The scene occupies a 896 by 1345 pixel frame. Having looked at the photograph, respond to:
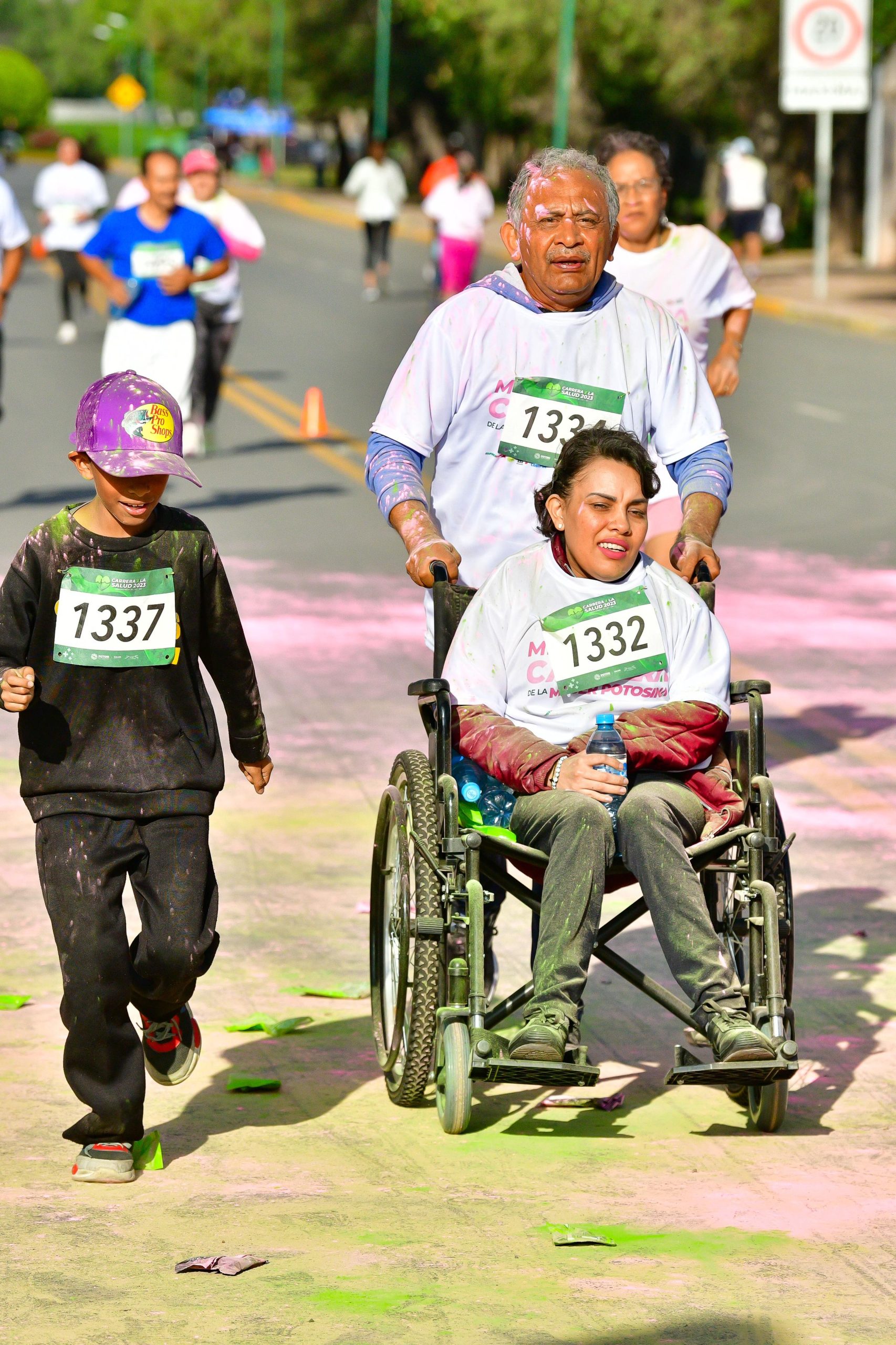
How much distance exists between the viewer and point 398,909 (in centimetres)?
546

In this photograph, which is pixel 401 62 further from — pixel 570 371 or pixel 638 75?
pixel 570 371

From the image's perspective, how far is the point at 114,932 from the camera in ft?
16.1

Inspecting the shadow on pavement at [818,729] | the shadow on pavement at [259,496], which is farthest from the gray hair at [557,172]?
the shadow on pavement at [259,496]

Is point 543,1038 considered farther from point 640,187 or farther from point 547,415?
point 640,187

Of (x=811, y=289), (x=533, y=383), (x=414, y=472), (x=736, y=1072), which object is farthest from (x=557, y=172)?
(x=811, y=289)

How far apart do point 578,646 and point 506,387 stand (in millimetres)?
743

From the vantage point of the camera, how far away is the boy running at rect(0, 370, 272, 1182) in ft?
16.1

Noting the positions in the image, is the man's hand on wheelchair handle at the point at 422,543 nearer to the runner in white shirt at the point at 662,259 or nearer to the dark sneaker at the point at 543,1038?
the dark sneaker at the point at 543,1038

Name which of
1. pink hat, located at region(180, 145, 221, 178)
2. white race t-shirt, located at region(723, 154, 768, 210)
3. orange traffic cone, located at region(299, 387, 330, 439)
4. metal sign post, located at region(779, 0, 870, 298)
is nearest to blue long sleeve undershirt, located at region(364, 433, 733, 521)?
orange traffic cone, located at region(299, 387, 330, 439)

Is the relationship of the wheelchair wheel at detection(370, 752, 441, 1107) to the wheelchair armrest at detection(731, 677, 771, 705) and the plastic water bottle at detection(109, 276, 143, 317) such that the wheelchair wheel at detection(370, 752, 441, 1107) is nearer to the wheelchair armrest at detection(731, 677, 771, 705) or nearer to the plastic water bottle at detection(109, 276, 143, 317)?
the wheelchair armrest at detection(731, 677, 771, 705)

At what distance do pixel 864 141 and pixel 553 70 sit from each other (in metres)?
8.87

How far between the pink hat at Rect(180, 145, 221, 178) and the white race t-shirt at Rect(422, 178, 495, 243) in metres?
11.3

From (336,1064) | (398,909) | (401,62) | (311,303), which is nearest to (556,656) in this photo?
(398,909)

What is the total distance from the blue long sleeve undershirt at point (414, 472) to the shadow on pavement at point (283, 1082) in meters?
1.23
